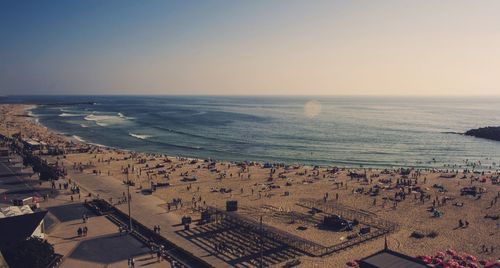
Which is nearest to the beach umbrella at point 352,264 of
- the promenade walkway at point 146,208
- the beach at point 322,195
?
the beach at point 322,195

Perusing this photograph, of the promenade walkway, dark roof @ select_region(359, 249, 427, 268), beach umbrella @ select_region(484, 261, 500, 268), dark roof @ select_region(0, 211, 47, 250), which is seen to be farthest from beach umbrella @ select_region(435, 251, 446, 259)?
dark roof @ select_region(0, 211, 47, 250)

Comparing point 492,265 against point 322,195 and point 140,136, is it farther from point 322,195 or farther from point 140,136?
point 140,136

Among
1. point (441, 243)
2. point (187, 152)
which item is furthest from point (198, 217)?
point (187, 152)

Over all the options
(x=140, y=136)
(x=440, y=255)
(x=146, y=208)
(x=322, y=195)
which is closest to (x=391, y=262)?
(x=440, y=255)

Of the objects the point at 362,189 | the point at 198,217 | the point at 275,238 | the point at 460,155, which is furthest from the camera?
the point at 460,155

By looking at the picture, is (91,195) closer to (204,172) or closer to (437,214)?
(204,172)

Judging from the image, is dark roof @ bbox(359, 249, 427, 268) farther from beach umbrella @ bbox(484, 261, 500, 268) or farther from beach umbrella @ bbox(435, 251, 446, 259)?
beach umbrella @ bbox(484, 261, 500, 268)
